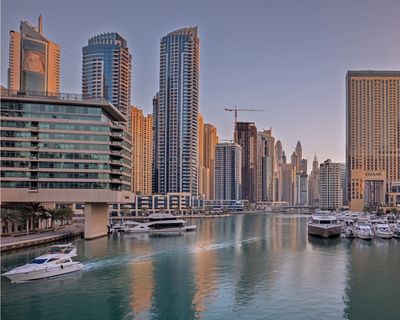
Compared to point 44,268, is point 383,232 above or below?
below

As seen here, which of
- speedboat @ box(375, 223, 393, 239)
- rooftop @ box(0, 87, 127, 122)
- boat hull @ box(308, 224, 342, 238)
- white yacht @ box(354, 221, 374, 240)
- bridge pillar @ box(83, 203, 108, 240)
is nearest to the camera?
rooftop @ box(0, 87, 127, 122)

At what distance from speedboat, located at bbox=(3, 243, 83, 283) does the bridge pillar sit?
132ft

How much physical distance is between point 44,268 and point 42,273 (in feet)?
1.97

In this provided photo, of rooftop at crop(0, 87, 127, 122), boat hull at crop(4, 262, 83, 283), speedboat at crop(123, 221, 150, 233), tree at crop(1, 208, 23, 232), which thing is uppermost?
rooftop at crop(0, 87, 127, 122)

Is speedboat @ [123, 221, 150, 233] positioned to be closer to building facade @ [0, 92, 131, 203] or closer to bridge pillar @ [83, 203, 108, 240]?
bridge pillar @ [83, 203, 108, 240]

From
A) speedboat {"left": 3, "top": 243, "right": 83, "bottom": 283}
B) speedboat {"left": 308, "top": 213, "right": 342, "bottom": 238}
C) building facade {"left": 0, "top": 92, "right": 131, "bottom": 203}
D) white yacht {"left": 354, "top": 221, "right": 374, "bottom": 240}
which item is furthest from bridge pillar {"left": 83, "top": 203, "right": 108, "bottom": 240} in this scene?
white yacht {"left": 354, "top": 221, "right": 374, "bottom": 240}

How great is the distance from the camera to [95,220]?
97.9 meters

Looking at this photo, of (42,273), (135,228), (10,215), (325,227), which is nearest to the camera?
(42,273)

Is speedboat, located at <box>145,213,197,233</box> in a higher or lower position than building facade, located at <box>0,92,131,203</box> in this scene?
lower

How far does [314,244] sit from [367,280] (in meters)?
39.0

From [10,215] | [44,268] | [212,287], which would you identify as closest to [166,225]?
[10,215]

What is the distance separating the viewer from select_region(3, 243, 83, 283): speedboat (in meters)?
48.2

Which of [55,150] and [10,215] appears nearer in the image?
[10,215]

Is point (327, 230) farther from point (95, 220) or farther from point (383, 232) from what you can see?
point (95, 220)
